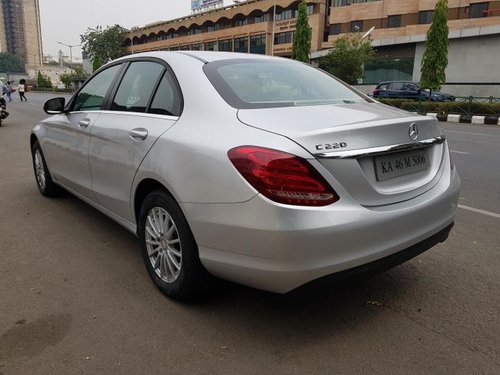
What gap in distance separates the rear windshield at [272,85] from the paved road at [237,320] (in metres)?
1.18

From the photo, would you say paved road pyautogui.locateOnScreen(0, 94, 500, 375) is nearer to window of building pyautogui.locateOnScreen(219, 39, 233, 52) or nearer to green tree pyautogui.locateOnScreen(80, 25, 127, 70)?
window of building pyautogui.locateOnScreen(219, 39, 233, 52)

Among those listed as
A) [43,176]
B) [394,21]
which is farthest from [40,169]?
[394,21]

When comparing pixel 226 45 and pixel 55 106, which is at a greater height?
pixel 226 45

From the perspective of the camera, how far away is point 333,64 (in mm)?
37656

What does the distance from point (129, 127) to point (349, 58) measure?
3552 centimetres

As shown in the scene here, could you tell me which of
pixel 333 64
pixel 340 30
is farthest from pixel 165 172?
pixel 340 30

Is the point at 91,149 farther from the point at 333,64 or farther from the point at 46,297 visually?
the point at 333,64

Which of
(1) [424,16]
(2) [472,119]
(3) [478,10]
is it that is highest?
(3) [478,10]

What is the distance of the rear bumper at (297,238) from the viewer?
2.19 m

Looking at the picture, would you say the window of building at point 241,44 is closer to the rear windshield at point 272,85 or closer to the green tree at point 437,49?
the green tree at point 437,49

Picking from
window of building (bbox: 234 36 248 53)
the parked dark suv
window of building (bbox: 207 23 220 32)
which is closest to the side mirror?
the parked dark suv

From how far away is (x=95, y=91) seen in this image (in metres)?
4.20

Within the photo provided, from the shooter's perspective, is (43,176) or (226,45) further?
(226,45)

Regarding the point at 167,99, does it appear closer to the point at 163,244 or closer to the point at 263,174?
the point at 163,244
